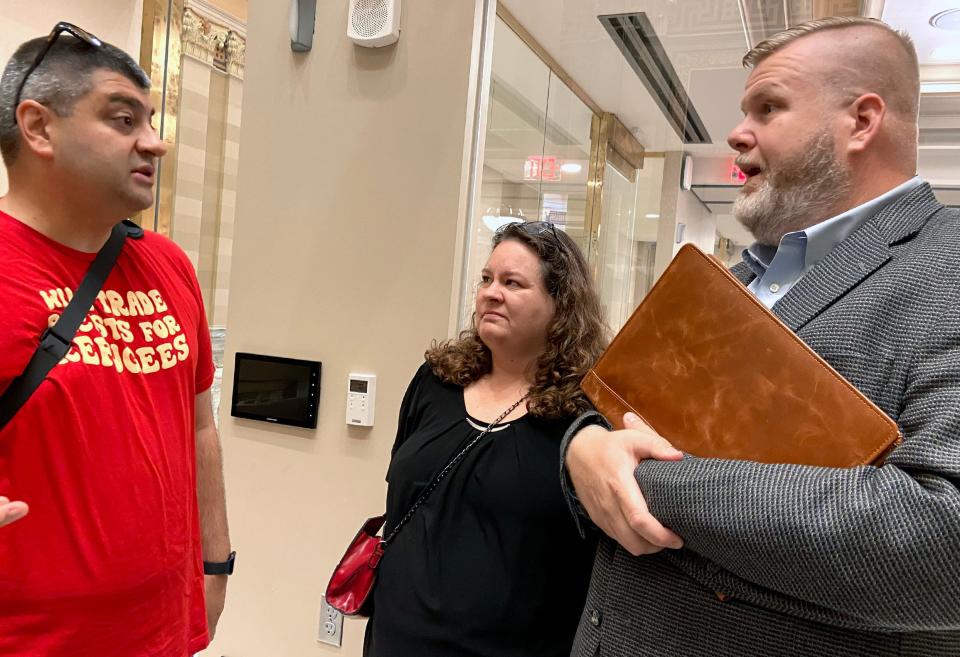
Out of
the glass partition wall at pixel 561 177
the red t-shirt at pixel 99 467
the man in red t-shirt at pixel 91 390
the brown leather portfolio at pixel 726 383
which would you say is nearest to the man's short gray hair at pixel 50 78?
the man in red t-shirt at pixel 91 390

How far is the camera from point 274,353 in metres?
2.38

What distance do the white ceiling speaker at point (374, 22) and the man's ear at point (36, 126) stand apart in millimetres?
1097

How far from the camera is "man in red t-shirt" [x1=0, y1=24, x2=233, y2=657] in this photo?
48.0 inches

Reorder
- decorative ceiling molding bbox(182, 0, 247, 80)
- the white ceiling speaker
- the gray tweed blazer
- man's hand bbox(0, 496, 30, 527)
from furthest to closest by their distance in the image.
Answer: decorative ceiling molding bbox(182, 0, 247, 80) → the white ceiling speaker → man's hand bbox(0, 496, 30, 527) → the gray tweed blazer

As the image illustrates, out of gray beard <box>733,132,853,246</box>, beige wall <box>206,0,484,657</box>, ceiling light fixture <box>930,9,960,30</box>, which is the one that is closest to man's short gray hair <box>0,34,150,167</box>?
beige wall <box>206,0,484,657</box>

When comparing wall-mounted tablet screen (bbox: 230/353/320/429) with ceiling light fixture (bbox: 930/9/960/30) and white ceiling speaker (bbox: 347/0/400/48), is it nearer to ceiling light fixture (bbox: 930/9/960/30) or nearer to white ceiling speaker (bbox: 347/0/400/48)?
white ceiling speaker (bbox: 347/0/400/48)

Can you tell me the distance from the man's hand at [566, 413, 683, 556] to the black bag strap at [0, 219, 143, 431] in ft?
3.41

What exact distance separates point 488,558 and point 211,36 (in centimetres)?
314

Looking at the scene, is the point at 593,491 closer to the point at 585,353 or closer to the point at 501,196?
the point at 585,353

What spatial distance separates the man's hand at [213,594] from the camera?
1.77m

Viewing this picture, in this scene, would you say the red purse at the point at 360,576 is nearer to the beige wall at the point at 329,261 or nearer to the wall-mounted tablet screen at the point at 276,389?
the beige wall at the point at 329,261

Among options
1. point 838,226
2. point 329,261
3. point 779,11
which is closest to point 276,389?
point 329,261

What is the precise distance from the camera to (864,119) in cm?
93

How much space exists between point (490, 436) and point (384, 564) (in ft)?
1.37
